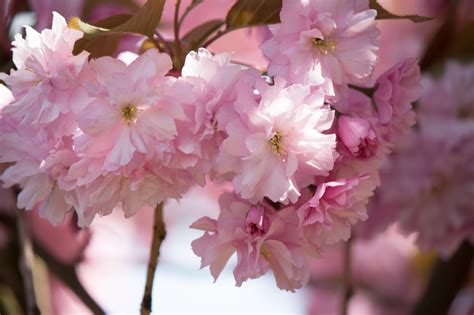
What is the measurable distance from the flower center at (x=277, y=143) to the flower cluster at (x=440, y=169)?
59cm

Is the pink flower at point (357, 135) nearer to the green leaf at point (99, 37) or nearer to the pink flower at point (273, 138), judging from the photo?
the pink flower at point (273, 138)

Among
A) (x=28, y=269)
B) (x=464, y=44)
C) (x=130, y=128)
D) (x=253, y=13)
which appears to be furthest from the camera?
(x=464, y=44)

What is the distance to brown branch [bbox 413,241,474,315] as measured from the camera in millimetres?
1229

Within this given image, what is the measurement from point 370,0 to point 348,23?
67 millimetres

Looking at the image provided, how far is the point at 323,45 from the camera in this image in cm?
71

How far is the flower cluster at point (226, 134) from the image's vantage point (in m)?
0.67

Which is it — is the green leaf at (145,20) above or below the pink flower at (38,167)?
above

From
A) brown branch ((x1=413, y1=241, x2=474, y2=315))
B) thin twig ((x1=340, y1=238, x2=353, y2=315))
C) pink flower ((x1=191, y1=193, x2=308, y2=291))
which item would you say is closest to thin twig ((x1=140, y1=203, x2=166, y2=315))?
pink flower ((x1=191, y1=193, x2=308, y2=291))

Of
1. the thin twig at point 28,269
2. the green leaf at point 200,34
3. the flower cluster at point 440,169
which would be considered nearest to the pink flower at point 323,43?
the green leaf at point 200,34

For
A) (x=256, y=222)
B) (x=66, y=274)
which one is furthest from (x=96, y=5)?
(x=256, y=222)

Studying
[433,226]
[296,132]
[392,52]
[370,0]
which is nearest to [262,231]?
[296,132]

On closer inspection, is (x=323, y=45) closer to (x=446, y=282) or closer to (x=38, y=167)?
(x=38, y=167)

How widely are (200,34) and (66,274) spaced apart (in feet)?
1.31

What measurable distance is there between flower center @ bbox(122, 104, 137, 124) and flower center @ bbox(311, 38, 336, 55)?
0.44 feet
